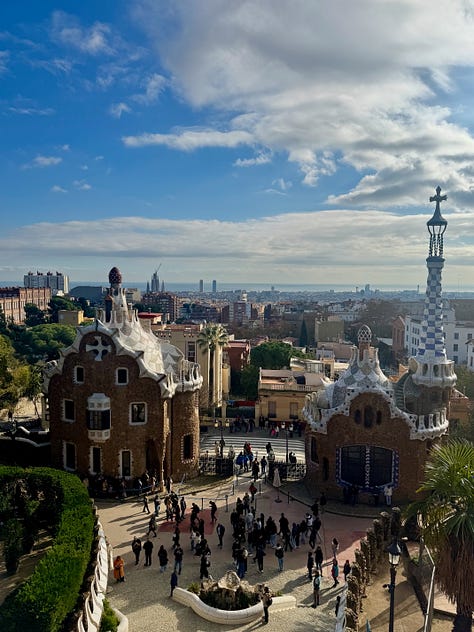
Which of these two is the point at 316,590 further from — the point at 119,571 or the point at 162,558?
the point at 119,571

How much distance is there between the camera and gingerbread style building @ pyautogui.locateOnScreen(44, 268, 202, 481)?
29125mm

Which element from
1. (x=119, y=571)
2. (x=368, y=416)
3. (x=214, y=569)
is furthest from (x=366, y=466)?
(x=119, y=571)

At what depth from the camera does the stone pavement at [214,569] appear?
17422 millimetres

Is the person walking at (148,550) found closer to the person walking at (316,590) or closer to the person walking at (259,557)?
the person walking at (259,557)

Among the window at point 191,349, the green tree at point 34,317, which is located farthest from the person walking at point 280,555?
the green tree at point 34,317

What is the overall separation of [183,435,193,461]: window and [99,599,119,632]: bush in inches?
598

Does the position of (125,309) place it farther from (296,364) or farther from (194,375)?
(296,364)

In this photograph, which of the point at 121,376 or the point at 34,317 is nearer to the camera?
the point at 121,376

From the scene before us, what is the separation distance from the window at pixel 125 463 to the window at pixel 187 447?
Result: 12.1 feet

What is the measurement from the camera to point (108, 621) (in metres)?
16.0

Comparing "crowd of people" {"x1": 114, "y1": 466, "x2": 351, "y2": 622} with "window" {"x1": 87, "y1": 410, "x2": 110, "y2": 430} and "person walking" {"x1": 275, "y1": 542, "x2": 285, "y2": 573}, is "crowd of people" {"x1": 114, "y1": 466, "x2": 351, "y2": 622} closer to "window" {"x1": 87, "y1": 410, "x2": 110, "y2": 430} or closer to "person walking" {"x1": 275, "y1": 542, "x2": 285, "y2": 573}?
"person walking" {"x1": 275, "y1": 542, "x2": 285, "y2": 573}

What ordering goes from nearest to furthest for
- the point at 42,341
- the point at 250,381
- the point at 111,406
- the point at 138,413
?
1. the point at 111,406
2. the point at 138,413
3. the point at 250,381
4. the point at 42,341

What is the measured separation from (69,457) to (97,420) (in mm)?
3342

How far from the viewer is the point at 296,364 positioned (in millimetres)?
59844
